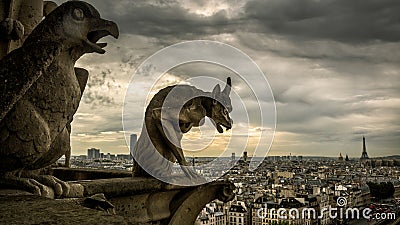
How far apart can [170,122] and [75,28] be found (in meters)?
1.44

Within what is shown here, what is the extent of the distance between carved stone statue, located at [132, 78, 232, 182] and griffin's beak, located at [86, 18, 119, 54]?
3.77ft

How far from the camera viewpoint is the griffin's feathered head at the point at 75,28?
2562 mm

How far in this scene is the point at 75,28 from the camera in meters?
2.64

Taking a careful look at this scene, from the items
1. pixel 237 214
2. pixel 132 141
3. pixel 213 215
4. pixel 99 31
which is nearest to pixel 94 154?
pixel 132 141

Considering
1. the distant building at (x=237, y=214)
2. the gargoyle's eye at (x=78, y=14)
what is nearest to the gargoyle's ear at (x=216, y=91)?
the gargoyle's eye at (x=78, y=14)

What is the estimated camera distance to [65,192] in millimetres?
2648

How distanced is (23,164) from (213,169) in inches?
72.7

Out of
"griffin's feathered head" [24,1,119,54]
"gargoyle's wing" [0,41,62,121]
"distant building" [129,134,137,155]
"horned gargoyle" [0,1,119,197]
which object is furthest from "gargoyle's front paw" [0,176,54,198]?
"distant building" [129,134,137,155]

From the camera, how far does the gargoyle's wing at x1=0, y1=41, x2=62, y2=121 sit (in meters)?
2.27

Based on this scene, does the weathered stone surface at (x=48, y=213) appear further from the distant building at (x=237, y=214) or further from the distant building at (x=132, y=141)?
the distant building at (x=237, y=214)

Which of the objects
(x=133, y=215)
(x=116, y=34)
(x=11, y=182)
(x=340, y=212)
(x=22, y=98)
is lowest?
(x=340, y=212)

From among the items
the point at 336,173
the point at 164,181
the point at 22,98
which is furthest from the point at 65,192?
the point at 336,173

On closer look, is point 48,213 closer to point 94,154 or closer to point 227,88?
point 227,88

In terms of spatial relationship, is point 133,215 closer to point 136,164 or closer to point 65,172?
point 136,164
